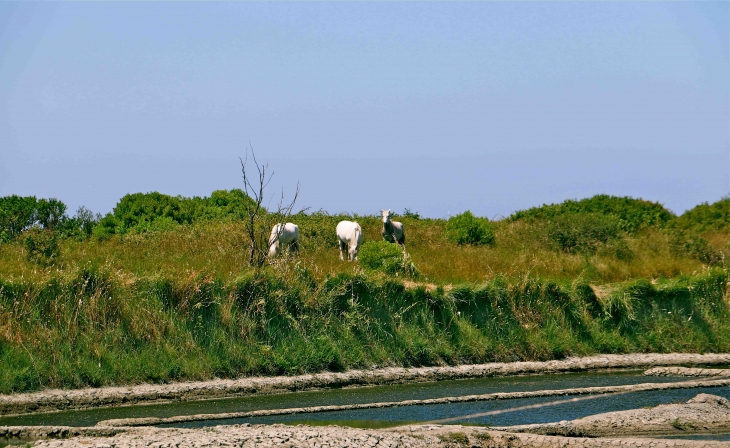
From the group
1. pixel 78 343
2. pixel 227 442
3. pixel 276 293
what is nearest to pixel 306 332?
pixel 276 293

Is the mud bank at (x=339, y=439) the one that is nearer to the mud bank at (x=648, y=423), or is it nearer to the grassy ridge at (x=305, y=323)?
the mud bank at (x=648, y=423)

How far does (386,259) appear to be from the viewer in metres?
24.2

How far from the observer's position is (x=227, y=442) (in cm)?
1052

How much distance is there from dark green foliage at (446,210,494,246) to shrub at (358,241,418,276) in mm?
8548

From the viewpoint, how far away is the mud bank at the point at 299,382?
51.6 ft

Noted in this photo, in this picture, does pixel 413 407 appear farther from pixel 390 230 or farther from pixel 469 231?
pixel 469 231

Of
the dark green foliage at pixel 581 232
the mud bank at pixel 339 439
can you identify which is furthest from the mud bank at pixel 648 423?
the dark green foliage at pixel 581 232

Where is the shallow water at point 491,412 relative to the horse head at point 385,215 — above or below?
below

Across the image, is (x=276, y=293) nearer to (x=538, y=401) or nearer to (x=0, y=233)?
A: (x=538, y=401)

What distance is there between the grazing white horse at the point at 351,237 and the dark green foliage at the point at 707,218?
62.3ft

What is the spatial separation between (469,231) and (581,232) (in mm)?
4344

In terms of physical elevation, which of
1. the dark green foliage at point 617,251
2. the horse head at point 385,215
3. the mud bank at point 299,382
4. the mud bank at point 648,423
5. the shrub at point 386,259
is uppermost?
the horse head at point 385,215

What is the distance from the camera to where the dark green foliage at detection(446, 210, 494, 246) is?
109 ft

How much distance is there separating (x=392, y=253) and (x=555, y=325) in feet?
17.4
